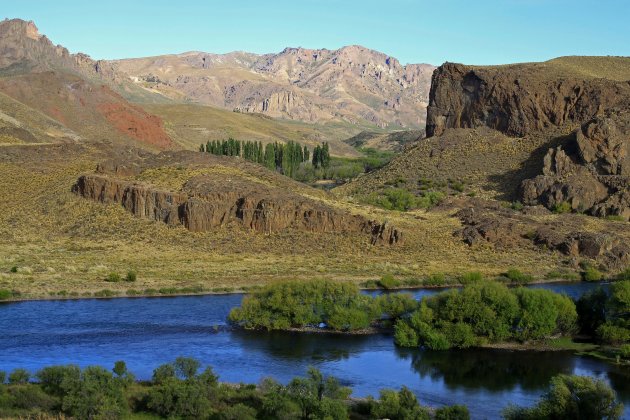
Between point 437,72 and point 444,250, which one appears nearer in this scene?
point 444,250

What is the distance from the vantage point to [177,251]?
83625mm

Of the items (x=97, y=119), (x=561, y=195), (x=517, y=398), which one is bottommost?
(x=517, y=398)

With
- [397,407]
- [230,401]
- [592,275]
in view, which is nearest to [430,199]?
[592,275]

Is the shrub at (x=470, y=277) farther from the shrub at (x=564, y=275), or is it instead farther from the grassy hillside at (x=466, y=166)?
the grassy hillside at (x=466, y=166)

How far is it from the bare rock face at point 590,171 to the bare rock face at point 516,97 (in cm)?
889

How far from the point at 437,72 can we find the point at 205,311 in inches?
3324

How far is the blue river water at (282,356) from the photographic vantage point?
4584cm

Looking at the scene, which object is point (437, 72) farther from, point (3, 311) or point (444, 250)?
point (3, 311)

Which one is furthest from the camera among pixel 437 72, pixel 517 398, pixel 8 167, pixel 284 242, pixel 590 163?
pixel 437 72

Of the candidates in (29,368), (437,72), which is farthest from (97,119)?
(29,368)

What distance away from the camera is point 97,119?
172 m

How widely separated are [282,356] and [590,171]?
230 ft

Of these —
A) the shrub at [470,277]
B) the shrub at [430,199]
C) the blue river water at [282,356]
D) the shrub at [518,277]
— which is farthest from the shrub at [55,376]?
the shrub at [430,199]

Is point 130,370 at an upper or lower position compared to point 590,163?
lower
